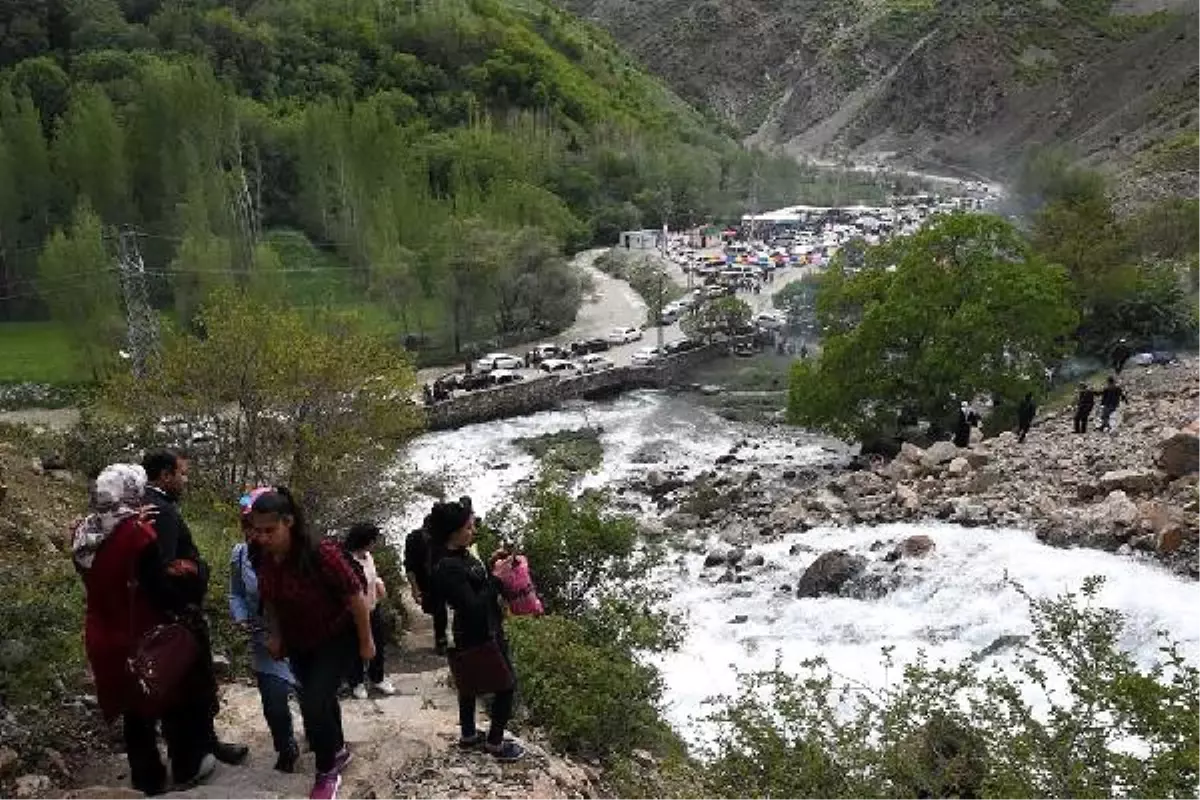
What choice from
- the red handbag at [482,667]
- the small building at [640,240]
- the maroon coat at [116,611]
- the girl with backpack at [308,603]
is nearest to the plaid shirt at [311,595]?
the girl with backpack at [308,603]

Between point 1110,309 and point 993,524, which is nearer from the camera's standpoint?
point 993,524

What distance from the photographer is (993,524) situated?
1922 cm

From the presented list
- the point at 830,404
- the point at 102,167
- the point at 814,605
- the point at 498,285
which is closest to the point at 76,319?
the point at 102,167

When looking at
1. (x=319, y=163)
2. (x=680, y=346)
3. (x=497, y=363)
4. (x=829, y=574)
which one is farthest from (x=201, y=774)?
(x=319, y=163)

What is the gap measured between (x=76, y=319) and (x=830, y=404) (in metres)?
30.8

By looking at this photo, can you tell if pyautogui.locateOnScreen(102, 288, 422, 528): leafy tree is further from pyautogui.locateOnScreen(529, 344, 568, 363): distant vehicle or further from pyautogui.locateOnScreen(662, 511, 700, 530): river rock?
pyautogui.locateOnScreen(529, 344, 568, 363): distant vehicle

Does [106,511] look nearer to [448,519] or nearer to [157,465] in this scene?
[157,465]

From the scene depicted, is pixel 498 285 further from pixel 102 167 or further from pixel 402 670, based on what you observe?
pixel 402 670

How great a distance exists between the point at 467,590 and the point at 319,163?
207ft

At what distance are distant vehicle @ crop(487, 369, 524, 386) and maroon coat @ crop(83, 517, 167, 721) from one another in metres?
41.1

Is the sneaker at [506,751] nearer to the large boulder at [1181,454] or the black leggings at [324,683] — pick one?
the black leggings at [324,683]

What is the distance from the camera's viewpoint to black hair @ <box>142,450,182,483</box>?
20.0 feet

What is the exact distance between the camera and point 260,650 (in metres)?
6.36

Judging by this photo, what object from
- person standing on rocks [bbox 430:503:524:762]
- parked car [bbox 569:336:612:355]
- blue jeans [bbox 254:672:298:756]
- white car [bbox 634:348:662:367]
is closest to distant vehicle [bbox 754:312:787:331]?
white car [bbox 634:348:662:367]
